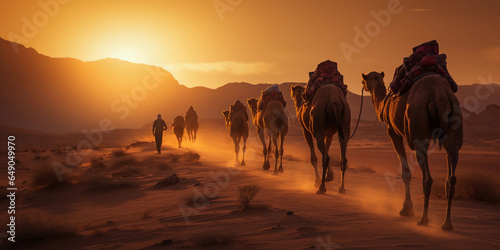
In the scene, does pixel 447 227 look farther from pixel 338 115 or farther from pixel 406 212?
pixel 338 115

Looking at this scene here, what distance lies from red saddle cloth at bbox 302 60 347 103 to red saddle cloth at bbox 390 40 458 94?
2.88 meters

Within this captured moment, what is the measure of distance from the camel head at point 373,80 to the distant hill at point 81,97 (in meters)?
126

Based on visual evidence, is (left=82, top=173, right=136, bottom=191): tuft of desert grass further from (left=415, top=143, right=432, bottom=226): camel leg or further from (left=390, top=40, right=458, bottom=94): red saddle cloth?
(left=415, top=143, right=432, bottom=226): camel leg

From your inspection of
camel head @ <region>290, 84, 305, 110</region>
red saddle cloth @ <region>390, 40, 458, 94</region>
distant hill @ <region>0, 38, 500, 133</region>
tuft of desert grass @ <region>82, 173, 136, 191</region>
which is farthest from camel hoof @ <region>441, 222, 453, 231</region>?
distant hill @ <region>0, 38, 500, 133</region>

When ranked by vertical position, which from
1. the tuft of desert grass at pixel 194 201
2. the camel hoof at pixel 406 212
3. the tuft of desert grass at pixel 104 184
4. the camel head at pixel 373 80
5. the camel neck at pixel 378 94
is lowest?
the tuft of desert grass at pixel 104 184

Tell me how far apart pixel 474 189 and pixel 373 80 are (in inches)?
155

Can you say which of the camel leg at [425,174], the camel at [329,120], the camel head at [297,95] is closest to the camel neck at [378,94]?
the camel at [329,120]

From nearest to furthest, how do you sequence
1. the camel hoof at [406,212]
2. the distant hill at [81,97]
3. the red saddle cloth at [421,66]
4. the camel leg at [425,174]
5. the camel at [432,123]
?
the camel at [432,123] < the camel leg at [425,174] < the red saddle cloth at [421,66] < the camel hoof at [406,212] < the distant hill at [81,97]

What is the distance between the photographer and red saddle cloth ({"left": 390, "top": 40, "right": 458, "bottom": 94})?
19.4 feet

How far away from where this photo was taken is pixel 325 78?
30.7ft

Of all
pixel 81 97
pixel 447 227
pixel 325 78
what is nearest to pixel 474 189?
pixel 447 227

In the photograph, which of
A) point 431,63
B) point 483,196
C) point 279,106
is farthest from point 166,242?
point 279,106

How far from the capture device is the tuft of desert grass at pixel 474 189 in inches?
328

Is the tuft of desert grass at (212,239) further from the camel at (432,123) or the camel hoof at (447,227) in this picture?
the camel hoof at (447,227)
